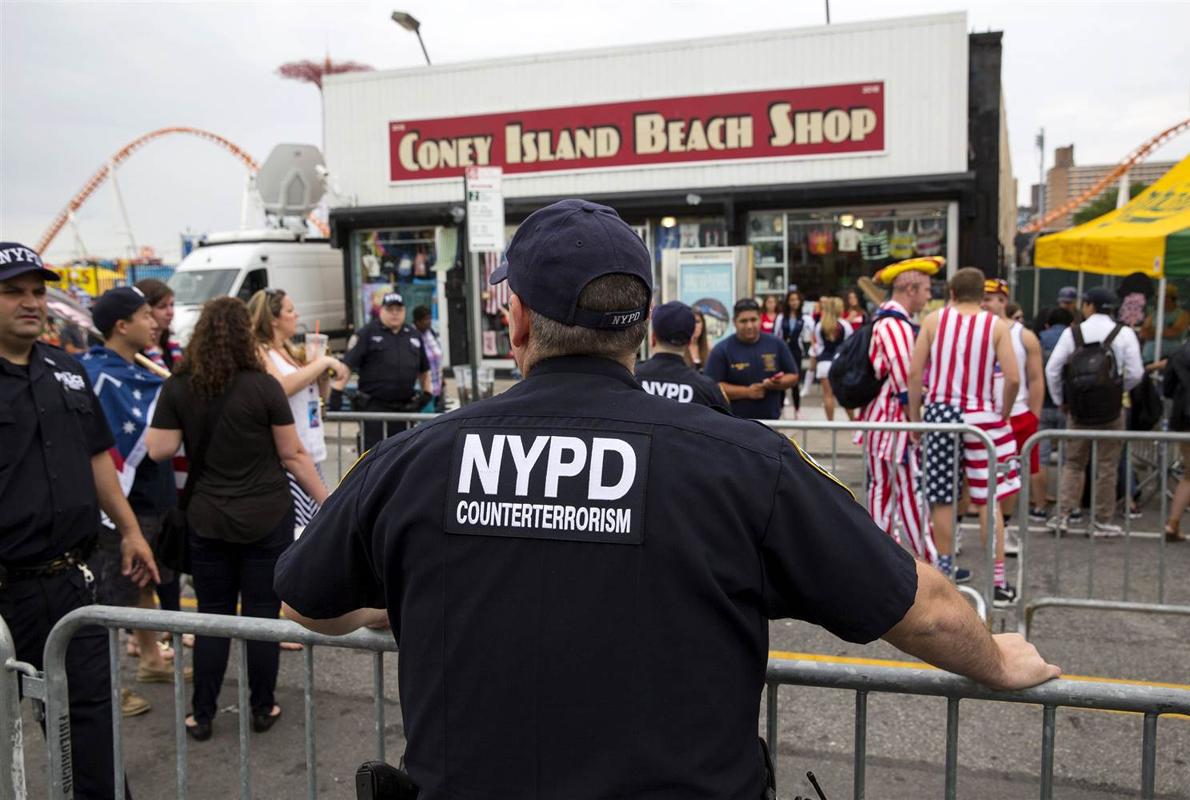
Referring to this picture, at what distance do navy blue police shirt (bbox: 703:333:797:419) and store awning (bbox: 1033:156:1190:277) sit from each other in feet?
9.47

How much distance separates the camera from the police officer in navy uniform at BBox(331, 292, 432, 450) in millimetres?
8805

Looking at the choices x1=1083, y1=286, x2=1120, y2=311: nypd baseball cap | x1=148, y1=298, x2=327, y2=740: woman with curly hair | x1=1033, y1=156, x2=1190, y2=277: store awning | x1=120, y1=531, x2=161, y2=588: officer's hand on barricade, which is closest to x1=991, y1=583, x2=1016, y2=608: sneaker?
x1=1033, y1=156, x2=1190, y2=277: store awning

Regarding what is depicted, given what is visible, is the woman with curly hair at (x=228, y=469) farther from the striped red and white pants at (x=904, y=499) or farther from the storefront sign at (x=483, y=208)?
the storefront sign at (x=483, y=208)

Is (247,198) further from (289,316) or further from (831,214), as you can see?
(289,316)

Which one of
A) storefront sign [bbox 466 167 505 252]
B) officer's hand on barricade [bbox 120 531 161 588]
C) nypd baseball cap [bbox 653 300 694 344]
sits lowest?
officer's hand on barricade [bbox 120 531 161 588]

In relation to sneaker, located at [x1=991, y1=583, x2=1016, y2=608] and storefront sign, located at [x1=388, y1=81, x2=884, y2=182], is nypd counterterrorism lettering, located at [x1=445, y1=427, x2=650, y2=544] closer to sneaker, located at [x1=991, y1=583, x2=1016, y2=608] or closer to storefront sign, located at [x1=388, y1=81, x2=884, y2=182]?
sneaker, located at [x1=991, y1=583, x2=1016, y2=608]

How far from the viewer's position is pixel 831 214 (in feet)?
58.6

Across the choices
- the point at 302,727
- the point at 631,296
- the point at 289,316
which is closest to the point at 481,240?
the point at 289,316

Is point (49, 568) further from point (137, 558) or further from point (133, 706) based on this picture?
point (133, 706)

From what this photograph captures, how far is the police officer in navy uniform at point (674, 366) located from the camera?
17.6 feet

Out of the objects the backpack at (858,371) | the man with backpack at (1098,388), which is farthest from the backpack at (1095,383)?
the backpack at (858,371)

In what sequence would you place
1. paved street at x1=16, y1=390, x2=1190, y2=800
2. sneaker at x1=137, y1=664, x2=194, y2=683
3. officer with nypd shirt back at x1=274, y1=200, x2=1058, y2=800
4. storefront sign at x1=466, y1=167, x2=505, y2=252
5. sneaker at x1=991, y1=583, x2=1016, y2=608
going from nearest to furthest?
officer with nypd shirt back at x1=274, y1=200, x2=1058, y2=800 < paved street at x1=16, y1=390, x2=1190, y2=800 < sneaker at x1=137, y1=664, x2=194, y2=683 < sneaker at x1=991, y1=583, x2=1016, y2=608 < storefront sign at x1=466, y1=167, x2=505, y2=252

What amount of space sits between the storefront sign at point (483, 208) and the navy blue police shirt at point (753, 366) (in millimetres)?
3076

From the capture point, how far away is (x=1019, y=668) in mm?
1976
